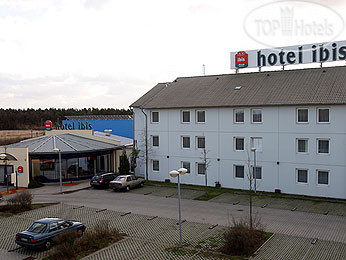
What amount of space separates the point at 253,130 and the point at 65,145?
19434mm

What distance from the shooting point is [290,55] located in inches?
1347

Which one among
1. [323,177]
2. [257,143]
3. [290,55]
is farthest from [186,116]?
[323,177]

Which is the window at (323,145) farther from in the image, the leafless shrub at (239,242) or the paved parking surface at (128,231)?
the leafless shrub at (239,242)

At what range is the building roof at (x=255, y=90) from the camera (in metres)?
28.4

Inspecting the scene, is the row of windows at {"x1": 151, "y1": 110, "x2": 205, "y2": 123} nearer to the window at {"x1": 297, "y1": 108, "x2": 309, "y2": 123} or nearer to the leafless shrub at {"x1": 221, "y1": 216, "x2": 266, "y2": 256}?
the window at {"x1": 297, "y1": 108, "x2": 309, "y2": 123}

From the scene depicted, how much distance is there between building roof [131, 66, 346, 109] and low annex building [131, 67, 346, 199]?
0.26 feet

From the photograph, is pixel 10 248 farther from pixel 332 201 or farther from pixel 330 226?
pixel 332 201

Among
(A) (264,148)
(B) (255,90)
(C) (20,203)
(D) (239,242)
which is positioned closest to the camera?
(D) (239,242)

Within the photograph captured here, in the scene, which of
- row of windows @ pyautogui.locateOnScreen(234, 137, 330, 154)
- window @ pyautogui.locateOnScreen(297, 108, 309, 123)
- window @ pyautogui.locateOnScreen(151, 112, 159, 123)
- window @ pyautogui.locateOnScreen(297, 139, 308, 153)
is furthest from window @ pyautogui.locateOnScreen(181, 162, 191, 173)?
window @ pyautogui.locateOnScreen(297, 108, 309, 123)

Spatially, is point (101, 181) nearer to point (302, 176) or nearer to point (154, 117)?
point (154, 117)

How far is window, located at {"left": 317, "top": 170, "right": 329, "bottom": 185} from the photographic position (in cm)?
2725

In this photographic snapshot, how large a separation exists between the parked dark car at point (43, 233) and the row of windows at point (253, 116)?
1805 cm

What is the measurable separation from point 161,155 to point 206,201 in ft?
31.5

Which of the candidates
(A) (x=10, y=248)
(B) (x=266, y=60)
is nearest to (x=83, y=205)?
(A) (x=10, y=248)
